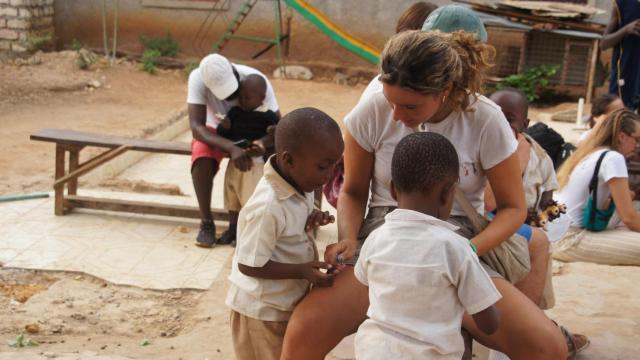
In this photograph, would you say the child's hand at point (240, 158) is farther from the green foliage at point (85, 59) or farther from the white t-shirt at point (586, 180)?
the green foliage at point (85, 59)

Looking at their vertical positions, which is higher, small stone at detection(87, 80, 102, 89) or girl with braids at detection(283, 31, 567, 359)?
girl with braids at detection(283, 31, 567, 359)

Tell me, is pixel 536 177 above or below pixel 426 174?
below

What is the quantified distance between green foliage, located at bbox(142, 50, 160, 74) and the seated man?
280 inches

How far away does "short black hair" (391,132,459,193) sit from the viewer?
213cm

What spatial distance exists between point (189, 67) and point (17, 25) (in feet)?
8.64

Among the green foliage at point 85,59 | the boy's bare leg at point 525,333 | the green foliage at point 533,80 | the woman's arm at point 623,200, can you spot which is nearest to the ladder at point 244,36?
the green foliage at point 85,59

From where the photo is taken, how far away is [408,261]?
2107 mm

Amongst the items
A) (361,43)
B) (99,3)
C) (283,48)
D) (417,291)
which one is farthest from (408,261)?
(99,3)

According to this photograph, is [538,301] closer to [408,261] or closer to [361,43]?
[408,261]

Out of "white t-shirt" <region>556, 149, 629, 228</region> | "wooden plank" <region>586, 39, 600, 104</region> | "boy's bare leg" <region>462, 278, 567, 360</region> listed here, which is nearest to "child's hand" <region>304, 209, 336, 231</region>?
"boy's bare leg" <region>462, 278, 567, 360</region>

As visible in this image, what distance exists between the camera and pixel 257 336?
8.62 ft

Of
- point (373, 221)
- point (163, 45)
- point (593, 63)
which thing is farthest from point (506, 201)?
point (163, 45)

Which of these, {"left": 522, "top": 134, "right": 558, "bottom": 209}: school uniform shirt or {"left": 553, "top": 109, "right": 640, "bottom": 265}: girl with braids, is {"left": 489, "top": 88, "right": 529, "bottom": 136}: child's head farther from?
{"left": 553, "top": 109, "right": 640, "bottom": 265}: girl with braids

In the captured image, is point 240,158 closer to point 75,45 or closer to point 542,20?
point 542,20
